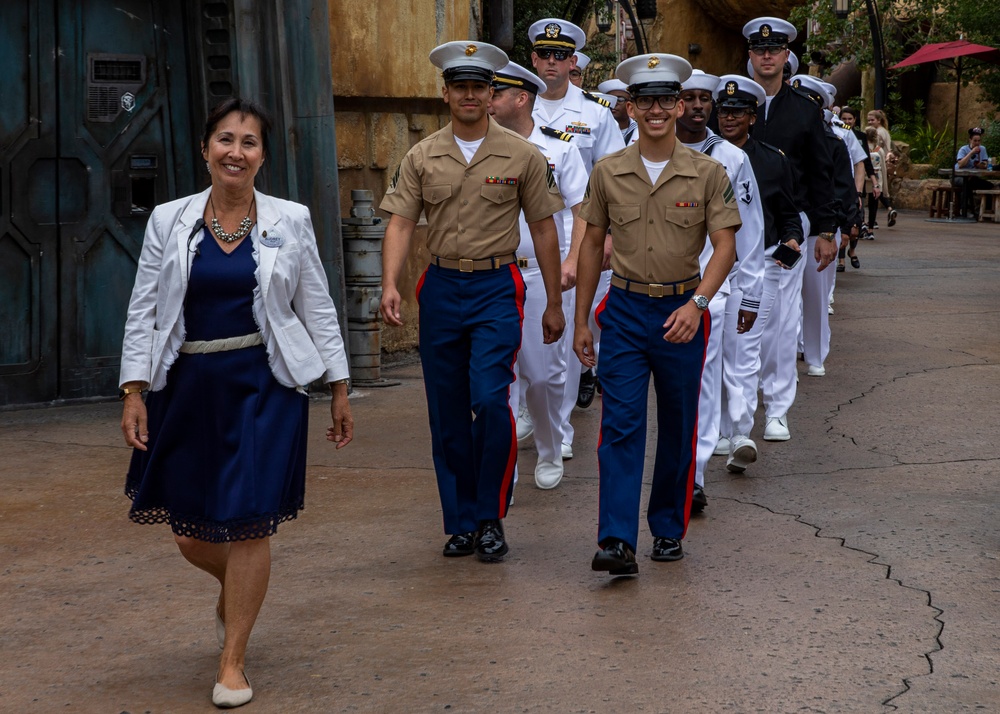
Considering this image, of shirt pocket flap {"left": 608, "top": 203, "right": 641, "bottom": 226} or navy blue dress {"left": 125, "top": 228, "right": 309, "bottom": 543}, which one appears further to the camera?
shirt pocket flap {"left": 608, "top": 203, "right": 641, "bottom": 226}

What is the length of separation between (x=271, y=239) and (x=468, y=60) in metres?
1.74

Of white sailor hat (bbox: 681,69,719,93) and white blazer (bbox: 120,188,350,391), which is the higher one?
white sailor hat (bbox: 681,69,719,93)

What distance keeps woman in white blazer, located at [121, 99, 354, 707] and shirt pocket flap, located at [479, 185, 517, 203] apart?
62.4 inches

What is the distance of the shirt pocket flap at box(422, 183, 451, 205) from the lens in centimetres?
585

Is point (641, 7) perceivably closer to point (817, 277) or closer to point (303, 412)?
point (817, 277)

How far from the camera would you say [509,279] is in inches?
230

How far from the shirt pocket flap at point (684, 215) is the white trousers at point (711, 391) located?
82 centimetres

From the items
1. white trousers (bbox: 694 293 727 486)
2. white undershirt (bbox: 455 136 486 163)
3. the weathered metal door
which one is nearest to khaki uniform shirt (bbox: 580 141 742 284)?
white undershirt (bbox: 455 136 486 163)

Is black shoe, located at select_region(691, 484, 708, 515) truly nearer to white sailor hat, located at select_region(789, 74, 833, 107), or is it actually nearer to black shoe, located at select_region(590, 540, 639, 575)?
black shoe, located at select_region(590, 540, 639, 575)

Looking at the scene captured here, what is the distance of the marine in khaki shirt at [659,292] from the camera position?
5555mm

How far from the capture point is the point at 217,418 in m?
4.28

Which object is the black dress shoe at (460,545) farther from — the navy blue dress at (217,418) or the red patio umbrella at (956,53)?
the red patio umbrella at (956,53)

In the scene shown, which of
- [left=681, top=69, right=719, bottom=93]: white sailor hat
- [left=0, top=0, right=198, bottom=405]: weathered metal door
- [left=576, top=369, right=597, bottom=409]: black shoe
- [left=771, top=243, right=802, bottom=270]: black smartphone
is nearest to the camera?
[left=681, top=69, right=719, bottom=93]: white sailor hat

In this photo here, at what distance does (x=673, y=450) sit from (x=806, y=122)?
3.01 metres
